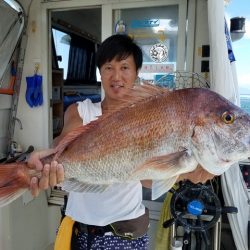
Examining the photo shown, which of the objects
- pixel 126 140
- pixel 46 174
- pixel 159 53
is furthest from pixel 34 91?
pixel 126 140

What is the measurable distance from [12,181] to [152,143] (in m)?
0.53

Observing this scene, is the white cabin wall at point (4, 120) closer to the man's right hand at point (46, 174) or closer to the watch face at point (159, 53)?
the watch face at point (159, 53)

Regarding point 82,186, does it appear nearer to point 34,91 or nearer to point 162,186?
point 162,186

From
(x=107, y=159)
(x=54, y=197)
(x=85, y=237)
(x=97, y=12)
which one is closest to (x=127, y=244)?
(x=85, y=237)

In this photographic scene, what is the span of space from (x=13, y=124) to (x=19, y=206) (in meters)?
0.94

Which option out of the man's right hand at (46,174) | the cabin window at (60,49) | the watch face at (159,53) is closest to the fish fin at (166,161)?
the man's right hand at (46,174)

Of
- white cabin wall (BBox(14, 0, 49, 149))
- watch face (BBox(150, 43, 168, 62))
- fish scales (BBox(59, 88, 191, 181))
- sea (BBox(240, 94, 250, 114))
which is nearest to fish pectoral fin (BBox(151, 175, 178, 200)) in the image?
fish scales (BBox(59, 88, 191, 181))

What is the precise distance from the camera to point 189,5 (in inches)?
108

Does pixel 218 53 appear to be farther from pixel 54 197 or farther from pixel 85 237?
pixel 54 197

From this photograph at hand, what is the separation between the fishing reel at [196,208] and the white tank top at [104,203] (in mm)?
953

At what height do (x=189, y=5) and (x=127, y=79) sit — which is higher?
(x=189, y=5)

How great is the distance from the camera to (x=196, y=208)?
2.30 meters

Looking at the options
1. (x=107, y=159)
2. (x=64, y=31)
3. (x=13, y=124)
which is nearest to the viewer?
(x=107, y=159)

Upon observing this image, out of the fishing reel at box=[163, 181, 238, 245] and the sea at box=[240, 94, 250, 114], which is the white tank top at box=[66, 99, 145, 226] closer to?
the fishing reel at box=[163, 181, 238, 245]
